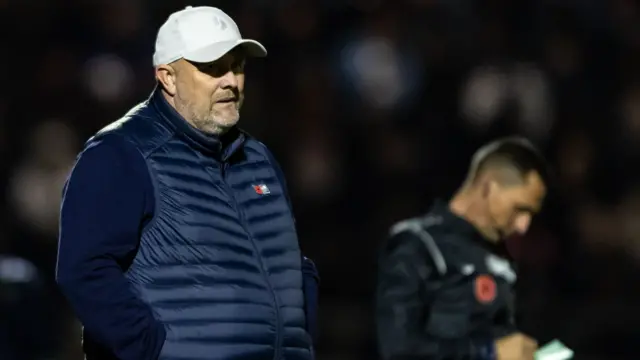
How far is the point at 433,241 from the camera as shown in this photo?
14.2ft

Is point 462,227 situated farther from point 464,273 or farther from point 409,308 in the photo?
point 409,308

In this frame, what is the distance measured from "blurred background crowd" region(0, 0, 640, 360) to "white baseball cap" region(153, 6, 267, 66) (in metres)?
3.67

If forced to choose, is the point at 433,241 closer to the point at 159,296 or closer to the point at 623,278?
the point at 159,296

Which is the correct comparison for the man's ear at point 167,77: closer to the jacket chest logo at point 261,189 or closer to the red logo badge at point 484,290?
the jacket chest logo at point 261,189

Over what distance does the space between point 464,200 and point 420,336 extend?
0.55 m

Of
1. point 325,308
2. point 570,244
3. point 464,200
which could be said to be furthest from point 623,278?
point 464,200

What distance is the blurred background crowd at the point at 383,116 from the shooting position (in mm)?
7207

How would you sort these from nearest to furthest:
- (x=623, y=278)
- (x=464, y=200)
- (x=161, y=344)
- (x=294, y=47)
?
(x=161, y=344), (x=464, y=200), (x=623, y=278), (x=294, y=47)

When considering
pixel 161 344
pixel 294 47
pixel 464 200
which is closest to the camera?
pixel 161 344

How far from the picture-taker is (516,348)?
167 inches

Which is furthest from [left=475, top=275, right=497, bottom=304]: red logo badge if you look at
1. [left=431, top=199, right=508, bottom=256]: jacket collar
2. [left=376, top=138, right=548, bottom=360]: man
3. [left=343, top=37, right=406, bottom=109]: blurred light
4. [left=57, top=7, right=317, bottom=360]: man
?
[left=343, top=37, right=406, bottom=109]: blurred light

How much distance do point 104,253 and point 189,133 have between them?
0.39m

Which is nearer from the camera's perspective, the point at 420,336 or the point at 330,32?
the point at 420,336

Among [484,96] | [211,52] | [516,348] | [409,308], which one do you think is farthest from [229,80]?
[484,96]
